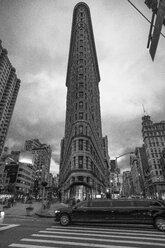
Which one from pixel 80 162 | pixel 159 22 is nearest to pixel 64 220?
pixel 159 22

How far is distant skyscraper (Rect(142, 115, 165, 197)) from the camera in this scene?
92.2 meters

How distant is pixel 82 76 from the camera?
57.9 metres

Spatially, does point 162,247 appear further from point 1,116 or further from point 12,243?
point 1,116

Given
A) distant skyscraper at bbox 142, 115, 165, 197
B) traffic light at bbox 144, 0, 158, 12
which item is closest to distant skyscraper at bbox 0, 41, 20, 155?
distant skyscraper at bbox 142, 115, 165, 197

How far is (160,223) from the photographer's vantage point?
34.3ft

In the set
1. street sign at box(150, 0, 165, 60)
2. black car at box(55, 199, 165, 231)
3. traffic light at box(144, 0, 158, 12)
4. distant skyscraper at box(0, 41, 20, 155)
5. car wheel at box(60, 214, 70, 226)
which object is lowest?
car wheel at box(60, 214, 70, 226)

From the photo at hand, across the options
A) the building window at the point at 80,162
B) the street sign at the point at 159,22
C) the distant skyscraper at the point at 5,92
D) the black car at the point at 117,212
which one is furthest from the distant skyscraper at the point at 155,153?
the distant skyscraper at the point at 5,92

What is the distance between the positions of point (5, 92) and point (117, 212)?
150202mm

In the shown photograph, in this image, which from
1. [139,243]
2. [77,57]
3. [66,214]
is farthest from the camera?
[77,57]

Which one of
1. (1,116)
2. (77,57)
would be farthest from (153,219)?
(1,116)

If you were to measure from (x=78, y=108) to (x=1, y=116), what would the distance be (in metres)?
98.3

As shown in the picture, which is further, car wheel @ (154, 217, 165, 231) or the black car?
the black car

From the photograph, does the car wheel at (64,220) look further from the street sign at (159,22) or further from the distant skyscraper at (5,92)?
the distant skyscraper at (5,92)

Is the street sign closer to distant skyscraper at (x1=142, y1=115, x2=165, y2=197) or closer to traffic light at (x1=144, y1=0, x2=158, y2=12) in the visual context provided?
traffic light at (x1=144, y1=0, x2=158, y2=12)
